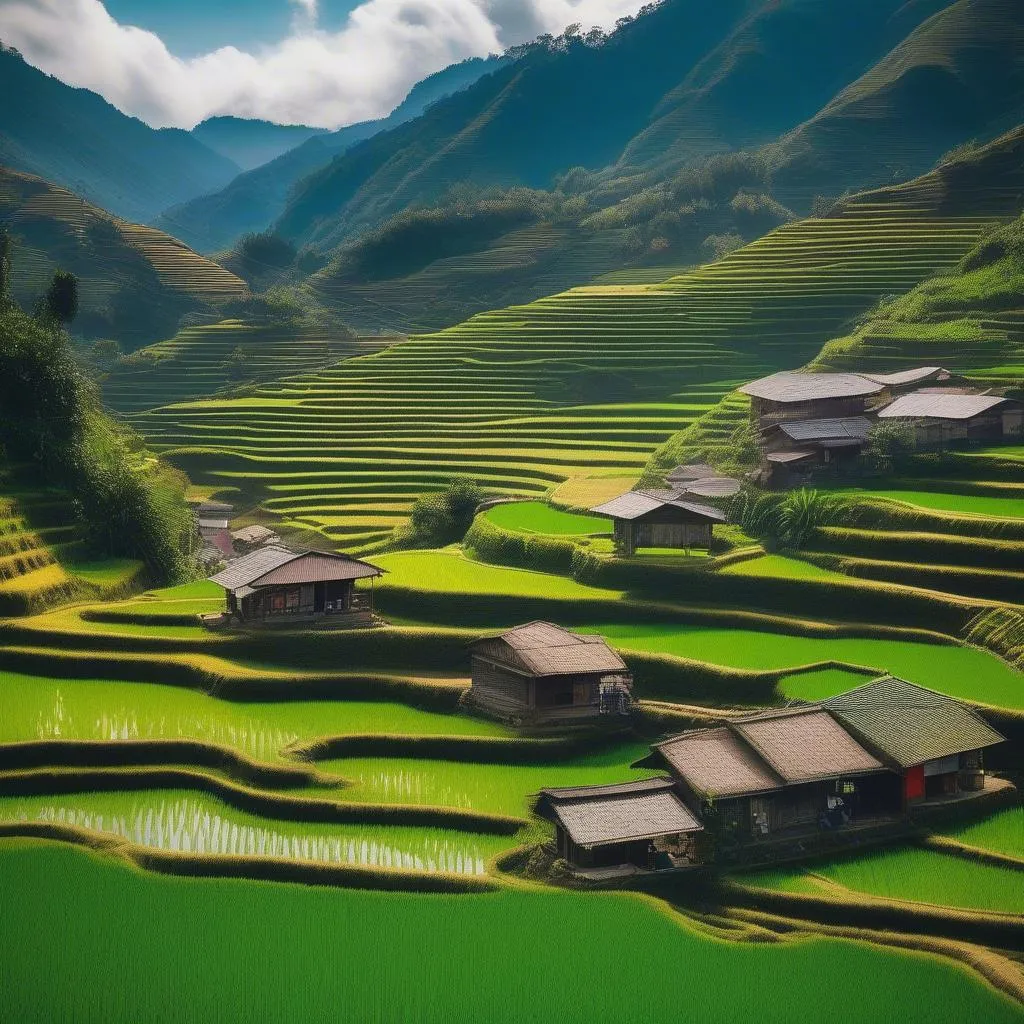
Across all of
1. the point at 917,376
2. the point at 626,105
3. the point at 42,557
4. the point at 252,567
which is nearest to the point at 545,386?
the point at 917,376

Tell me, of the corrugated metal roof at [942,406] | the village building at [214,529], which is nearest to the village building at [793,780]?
the corrugated metal roof at [942,406]

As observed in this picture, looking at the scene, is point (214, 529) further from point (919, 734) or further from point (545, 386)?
point (919, 734)

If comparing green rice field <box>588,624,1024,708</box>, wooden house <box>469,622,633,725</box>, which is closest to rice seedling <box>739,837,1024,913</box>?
green rice field <box>588,624,1024,708</box>

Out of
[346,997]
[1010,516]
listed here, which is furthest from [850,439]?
[346,997]

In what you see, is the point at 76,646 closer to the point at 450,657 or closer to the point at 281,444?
the point at 450,657

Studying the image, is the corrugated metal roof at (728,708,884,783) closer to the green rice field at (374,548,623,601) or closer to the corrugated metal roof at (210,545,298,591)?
the green rice field at (374,548,623,601)
